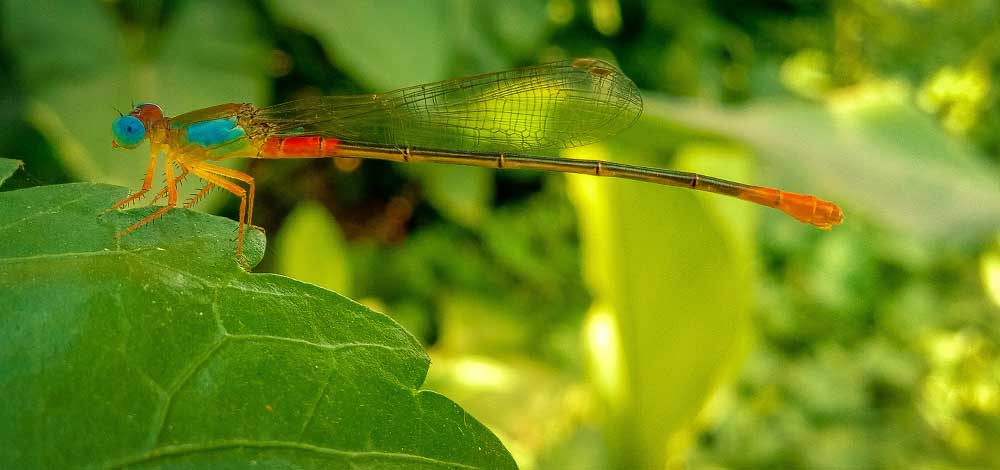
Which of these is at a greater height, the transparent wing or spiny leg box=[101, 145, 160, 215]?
the transparent wing

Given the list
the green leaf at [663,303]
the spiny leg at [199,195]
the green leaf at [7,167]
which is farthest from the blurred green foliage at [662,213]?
the green leaf at [7,167]

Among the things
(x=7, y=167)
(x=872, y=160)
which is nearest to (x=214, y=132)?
(x=7, y=167)

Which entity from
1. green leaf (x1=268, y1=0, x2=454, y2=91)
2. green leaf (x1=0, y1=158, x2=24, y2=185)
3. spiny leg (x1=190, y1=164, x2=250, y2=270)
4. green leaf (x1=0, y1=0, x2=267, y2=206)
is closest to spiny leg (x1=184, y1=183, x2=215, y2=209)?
spiny leg (x1=190, y1=164, x2=250, y2=270)

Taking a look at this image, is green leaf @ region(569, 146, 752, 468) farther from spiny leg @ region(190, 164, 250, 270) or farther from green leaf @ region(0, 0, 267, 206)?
green leaf @ region(0, 0, 267, 206)

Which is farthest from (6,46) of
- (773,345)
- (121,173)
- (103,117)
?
(773,345)

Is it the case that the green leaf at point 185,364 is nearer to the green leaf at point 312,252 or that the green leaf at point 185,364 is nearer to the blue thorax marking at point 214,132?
the blue thorax marking at point 214,132

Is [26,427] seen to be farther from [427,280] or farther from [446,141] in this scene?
[427,280]
